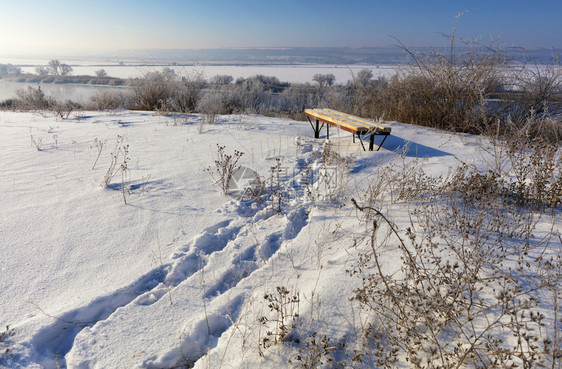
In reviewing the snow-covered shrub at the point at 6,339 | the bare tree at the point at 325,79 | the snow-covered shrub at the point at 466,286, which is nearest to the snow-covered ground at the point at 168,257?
the snow-covered shrub at the point at 6,339

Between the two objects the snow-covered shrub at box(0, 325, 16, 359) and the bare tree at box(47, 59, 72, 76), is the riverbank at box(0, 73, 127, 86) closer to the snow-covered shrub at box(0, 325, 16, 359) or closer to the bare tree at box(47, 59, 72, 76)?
the bare tree at box(47, 59, 72, 76)

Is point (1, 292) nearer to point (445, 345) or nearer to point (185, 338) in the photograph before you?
point (185, 338)

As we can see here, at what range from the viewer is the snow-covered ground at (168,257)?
1.91 metres

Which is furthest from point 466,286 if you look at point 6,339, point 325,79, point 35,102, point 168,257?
point 325,79

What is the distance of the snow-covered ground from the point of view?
1909mm

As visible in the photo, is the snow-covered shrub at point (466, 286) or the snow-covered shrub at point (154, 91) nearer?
the snow-covered shrub at point (466, 286)

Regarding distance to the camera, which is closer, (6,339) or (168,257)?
(6,339)

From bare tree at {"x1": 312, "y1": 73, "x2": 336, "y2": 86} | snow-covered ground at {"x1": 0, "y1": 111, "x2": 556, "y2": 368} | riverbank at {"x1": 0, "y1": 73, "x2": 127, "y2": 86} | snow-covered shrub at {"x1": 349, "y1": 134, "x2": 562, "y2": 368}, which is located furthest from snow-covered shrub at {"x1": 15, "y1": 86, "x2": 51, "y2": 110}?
riverbank at {"x1": 0, "y1": 73, "x2": 127, "y2": 86}

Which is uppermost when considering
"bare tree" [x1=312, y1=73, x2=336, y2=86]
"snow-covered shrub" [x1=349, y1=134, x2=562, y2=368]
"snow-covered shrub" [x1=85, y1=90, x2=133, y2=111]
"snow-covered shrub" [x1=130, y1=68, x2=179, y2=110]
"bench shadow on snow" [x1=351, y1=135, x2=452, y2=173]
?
"bare tree" [x1=312, y1=73, x2=336, y2=86]

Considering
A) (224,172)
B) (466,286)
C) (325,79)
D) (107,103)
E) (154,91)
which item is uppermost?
(325,79)

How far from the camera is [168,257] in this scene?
2.77 m

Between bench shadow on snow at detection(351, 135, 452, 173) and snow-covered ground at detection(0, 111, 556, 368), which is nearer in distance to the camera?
snow-covered ground at detection(0, 111, 556, 368)

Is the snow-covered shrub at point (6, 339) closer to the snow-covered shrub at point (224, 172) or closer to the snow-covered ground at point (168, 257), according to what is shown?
the snow-covered ground at point (168, 257)

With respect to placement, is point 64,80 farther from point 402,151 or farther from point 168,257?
point 168,257
